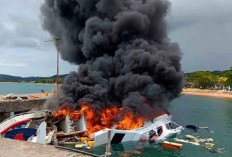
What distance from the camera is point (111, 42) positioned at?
36.4 metres

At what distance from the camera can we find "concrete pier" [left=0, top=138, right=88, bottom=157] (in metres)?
12.6

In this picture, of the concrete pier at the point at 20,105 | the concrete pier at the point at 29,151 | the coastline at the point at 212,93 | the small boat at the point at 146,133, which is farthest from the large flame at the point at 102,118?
the coastline at the point at 212,93

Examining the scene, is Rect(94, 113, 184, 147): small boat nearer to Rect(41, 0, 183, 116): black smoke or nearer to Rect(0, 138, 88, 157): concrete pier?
Rect(41, 0, 183, 116): black smoke

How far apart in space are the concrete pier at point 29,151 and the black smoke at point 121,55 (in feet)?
56.4

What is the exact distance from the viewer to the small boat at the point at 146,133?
26734 mm

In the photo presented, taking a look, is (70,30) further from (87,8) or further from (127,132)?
(127,132)

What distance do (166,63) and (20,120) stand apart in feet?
57.3

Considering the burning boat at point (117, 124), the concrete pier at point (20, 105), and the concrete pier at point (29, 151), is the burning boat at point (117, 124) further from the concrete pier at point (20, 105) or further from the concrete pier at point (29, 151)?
the concrete pier at point (29, 151)

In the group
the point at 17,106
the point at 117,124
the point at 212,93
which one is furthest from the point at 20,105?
the point at 212,93

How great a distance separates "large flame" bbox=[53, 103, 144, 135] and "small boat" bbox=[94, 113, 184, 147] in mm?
1205

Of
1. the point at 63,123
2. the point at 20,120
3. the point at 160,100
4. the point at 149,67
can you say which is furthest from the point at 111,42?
the point at 20,120

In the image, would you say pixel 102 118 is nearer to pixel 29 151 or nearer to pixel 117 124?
pixel 117 124

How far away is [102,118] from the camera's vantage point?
3145 cm

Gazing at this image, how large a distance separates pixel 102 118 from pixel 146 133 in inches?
192
